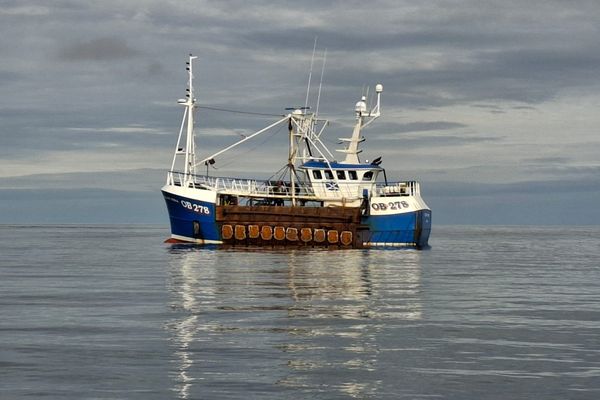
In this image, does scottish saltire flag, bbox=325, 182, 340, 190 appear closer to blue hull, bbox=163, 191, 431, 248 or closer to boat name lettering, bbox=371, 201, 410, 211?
boat name lettering, bbox=371, 201, 410, 211

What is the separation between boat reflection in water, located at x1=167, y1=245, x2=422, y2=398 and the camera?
1817 cm

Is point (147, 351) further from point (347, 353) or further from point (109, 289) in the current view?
point (109, 289)

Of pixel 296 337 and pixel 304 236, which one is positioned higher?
pixel 296 337

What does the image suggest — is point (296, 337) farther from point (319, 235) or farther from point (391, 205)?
point (391, 205)

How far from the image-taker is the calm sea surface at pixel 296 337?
17.8m

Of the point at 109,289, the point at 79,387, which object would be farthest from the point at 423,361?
the point at 109,289

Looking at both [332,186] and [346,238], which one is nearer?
[346,238]

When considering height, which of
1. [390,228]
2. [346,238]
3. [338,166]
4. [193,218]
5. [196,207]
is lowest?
[346,238]

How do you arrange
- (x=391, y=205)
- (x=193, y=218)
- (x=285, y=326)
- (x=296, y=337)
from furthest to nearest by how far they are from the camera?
(x=193, y=218), (x=391, y=205), (x=285, y=326), (x=296, y=337)

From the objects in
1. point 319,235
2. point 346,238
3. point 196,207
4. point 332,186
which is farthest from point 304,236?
point 196,207

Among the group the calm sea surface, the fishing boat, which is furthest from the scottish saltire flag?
the calm sea surface

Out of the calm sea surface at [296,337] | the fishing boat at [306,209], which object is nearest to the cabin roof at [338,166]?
the fishing boat at [306,209]

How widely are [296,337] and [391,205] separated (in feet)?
178

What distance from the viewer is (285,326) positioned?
26.3m
